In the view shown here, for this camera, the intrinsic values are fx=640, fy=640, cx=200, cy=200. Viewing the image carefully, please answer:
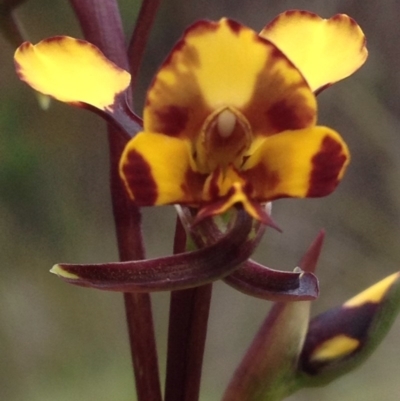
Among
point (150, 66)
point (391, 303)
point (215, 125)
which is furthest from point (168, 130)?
point (150, 66)

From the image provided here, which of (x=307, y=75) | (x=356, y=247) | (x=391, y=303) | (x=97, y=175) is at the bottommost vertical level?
(x=356, y=247)

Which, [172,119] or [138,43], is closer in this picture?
[172,119]

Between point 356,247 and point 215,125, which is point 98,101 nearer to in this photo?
point 215,125

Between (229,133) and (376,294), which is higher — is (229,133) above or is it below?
above

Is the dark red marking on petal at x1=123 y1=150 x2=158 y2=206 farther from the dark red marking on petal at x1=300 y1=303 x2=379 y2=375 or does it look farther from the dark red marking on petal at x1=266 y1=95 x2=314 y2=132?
the dark red marking on petal at x1=300 y1=303 x2=379 y2=375

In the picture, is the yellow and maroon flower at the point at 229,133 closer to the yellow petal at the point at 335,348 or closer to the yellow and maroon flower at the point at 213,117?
the yellow and maroon flower at the point at 213,117

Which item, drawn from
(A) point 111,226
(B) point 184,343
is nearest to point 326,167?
(B) point 184,343

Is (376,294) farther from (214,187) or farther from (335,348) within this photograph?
(214,187)
